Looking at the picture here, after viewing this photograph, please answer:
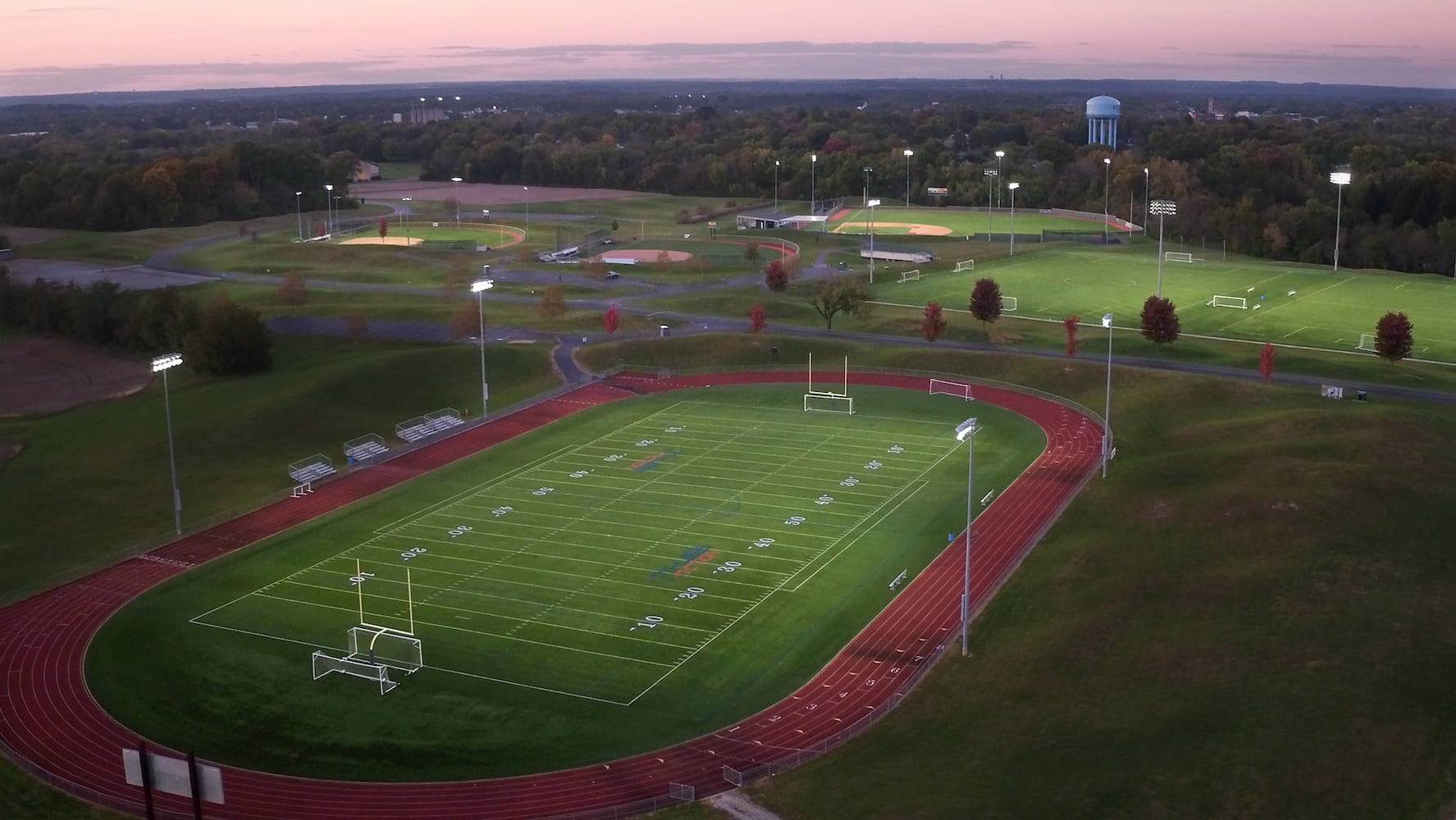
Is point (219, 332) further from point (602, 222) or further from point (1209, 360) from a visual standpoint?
point (602, 222)

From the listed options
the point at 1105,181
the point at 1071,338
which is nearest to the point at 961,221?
the point at 1105,181

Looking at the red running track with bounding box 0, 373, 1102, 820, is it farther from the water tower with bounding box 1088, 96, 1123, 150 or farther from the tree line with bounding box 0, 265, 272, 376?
the water tower with bounding box 1088, 96, 1123, 150

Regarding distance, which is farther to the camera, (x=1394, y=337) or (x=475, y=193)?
(x=475, y=193)

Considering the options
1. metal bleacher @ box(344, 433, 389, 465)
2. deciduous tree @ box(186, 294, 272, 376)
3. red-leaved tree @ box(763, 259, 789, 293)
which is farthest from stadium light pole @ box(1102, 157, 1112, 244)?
metal bleacher @ box(344, 433, 389, 465)

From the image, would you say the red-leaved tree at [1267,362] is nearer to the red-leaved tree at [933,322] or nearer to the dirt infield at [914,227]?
the red-leaved tree at [933,322]

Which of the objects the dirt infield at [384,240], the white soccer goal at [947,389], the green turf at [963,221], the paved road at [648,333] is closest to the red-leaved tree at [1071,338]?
the paved road at [648,333]

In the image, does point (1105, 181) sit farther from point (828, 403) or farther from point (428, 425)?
point (428, 425)
